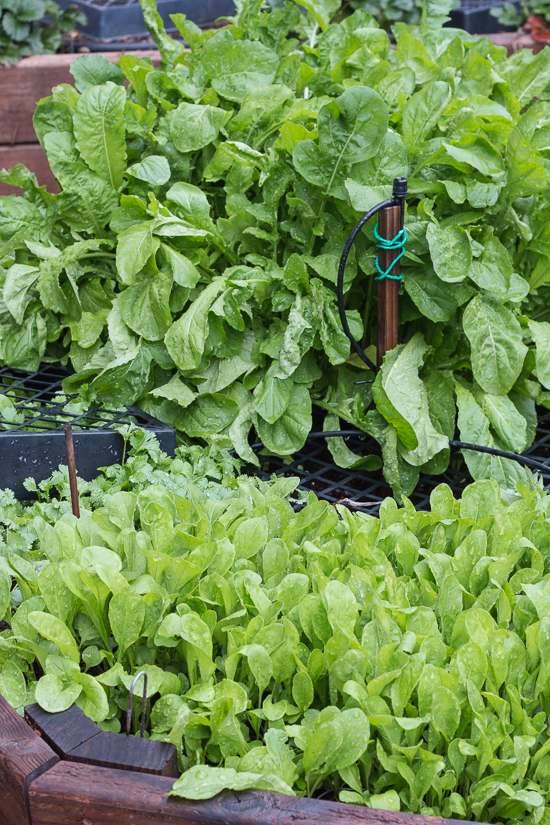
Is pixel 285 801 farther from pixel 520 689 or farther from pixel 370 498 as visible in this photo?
pixel 370 498

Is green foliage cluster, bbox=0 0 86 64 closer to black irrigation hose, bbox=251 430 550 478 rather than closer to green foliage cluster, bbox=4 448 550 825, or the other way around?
black irrigation hose, bbox=251 430 550 478

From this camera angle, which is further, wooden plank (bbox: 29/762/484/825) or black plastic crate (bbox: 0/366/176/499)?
black plastic crate (bbox: 0/366/176/499)

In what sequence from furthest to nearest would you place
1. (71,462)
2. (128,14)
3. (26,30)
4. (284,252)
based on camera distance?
1. (128,14)
2. (26,30)
3. (284,252)
4. (71,462)

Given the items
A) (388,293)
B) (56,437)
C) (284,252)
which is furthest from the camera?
(284,252)

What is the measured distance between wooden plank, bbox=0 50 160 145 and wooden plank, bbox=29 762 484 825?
4.80m

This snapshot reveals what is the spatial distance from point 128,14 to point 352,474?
5.40 meters

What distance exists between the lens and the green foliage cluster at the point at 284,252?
2346 millimetres

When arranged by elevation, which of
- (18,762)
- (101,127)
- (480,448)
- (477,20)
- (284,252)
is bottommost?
(480,448)

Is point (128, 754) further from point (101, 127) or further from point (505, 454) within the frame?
point (101, 127)

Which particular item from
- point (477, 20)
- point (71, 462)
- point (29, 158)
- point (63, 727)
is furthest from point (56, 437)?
point (477, 20)

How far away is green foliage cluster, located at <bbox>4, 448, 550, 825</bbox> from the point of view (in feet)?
3.65

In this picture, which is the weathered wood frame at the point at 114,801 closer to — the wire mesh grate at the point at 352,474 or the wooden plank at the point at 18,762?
the wooden plank at the point at 18,762

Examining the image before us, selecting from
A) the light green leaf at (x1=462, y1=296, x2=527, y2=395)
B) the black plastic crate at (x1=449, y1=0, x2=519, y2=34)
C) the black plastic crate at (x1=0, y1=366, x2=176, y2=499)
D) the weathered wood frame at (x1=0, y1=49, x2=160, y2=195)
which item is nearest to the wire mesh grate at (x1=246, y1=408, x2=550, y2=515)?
the light green leaf at (x1=462, y1=296, x2=527, y2=395)

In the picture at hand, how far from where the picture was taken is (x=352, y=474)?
246cm
